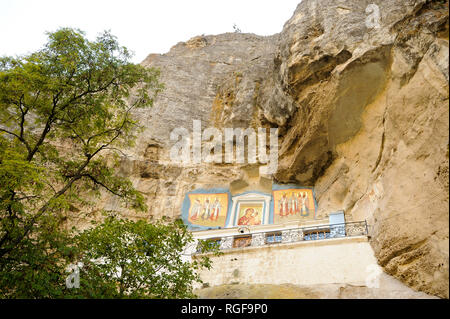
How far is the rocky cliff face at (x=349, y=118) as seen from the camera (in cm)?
797

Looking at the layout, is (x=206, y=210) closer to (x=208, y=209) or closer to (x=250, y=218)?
(x=208, y=209)

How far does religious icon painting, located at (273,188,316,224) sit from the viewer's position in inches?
645

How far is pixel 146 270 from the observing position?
26.9 ft

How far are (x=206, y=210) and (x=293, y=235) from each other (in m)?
6.42

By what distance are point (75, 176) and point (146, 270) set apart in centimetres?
294

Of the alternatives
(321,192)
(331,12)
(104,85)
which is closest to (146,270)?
(104,85)

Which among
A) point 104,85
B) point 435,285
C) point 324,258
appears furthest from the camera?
point 324,258

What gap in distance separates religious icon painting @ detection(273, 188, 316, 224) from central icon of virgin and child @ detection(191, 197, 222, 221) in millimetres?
2884

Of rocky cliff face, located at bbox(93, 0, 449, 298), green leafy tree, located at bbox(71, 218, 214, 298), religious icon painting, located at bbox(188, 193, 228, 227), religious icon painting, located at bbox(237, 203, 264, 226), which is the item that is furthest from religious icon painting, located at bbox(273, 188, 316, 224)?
green leafy tree, located at bbox(71, 218, 214, 298)

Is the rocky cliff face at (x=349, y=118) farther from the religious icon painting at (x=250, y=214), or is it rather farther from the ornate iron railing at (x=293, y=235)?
the religious icon painting at (x=250, y=214)

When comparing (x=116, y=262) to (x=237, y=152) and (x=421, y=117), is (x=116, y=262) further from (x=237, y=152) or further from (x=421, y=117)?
(x=237, y=152)

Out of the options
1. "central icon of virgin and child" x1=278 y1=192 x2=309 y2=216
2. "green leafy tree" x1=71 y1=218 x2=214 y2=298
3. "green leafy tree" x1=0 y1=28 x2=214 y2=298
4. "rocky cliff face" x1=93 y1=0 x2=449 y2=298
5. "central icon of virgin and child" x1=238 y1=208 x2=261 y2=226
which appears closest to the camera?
"green leafy tree" x1=0 y1=28 x2=214 y2=298

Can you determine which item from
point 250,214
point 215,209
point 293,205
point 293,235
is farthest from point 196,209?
point 293,235

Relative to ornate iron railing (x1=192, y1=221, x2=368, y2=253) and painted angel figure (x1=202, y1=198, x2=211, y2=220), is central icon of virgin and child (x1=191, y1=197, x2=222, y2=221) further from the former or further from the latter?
ornate iron railing (x1=192, y1=221, x2=368, y2=253)
